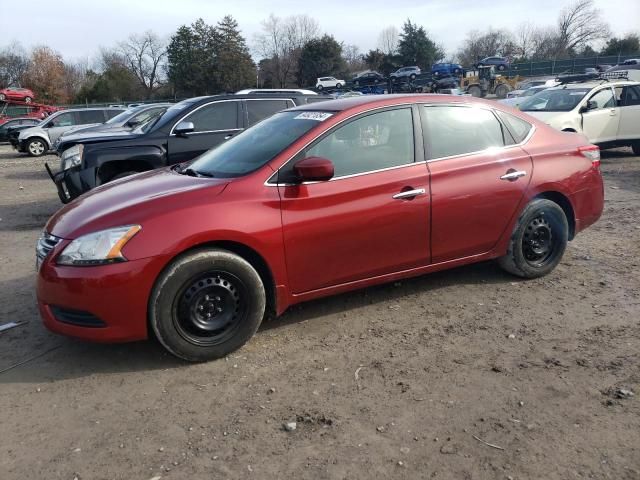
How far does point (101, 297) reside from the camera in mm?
3291

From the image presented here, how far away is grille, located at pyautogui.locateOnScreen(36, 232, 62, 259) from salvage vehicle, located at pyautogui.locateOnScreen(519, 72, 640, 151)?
10.5 metres

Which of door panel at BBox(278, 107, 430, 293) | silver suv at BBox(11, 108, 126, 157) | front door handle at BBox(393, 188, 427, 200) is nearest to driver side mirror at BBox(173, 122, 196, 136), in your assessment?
door panel at BBox(278, 107, 430, 293)

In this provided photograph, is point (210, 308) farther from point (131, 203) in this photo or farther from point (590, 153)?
point (590, 153)

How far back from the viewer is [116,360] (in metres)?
3.70

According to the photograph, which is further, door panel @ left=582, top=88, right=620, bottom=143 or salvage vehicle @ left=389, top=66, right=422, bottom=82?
salvage vehicle @ left=389, top=66, right=422, bottom=82

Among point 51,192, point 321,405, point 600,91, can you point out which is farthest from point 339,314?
point 600,91

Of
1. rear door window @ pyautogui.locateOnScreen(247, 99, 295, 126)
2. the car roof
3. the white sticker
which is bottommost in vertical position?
rear door window @ pyautogui.locateOnScreen(247, 99, 295, 126)

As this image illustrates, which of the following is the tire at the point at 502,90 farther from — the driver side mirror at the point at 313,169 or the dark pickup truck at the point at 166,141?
the driver side mirror at the point at 313,169

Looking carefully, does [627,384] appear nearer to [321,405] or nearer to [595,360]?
[595,360]

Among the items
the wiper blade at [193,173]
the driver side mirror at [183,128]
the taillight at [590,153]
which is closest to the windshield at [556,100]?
the taillight at [590,153]

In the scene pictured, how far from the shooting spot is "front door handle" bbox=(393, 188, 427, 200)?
408cm

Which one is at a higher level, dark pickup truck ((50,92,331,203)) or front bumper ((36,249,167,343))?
dark pickup truck ((50,92,331,203))

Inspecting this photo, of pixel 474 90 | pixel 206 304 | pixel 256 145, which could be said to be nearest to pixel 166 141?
pixel 256 145

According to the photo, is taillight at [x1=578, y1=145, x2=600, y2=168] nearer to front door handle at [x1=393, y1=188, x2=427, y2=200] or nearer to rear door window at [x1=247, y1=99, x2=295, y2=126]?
Result: front door handle at [x1=393, y1=188, x2=427, y2=200]
